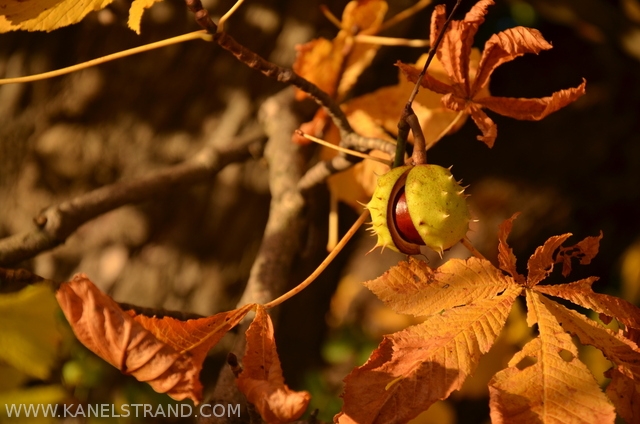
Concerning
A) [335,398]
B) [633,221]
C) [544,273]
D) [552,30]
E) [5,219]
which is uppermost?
[552,30]

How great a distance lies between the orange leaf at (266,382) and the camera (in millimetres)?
426

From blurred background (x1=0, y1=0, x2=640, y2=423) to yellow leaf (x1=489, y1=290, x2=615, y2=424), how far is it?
451 mm

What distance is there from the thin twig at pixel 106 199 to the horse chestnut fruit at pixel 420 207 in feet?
1.40

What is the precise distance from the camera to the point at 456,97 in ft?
2.02

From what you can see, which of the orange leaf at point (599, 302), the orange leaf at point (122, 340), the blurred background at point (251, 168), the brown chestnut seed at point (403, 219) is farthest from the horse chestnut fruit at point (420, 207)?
the blurred background at point (251, 168)

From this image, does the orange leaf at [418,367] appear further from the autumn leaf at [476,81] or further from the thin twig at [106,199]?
the thin twig at [106,199]

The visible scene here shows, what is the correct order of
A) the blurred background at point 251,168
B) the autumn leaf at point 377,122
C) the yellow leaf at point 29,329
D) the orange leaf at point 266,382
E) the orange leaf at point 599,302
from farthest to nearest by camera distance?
the blurred background at point 251,168
the autumn leaf at point 377,122
the yellow leaf at point 29,329
the orange leaf at point 599,302
the orange leaf at point 266,382

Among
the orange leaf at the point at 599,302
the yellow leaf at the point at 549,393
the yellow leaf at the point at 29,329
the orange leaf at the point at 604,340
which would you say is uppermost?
the orange leaf at the point at 599,302

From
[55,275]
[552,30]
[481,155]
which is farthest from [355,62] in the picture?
[55,275]

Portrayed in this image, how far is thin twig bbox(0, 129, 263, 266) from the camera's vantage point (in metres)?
0.73

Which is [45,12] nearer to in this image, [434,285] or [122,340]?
[122,340]

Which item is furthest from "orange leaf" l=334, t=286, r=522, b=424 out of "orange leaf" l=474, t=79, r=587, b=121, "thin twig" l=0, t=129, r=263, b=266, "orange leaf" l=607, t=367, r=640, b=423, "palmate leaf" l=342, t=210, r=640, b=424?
"thin twig" l=0, t=129, r=263, b=266

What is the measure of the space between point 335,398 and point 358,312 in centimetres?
18

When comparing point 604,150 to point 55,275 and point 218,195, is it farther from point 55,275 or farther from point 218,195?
point 55,275
